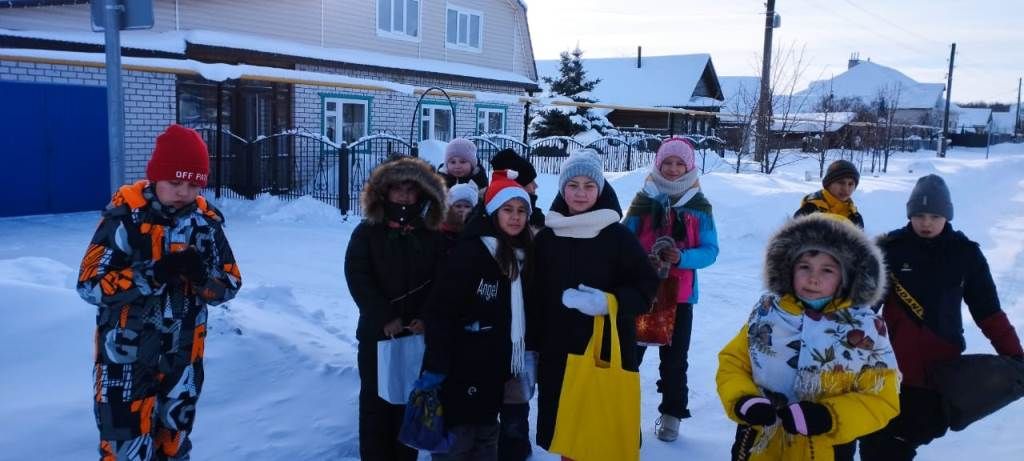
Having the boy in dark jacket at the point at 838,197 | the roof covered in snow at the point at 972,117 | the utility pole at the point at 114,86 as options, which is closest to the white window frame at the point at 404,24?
the utility pole at the point at 114,86

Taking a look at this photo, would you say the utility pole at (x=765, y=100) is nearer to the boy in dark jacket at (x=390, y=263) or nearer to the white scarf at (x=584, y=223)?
the white scarf at (x=584, y=223)

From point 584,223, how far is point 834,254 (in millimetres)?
970

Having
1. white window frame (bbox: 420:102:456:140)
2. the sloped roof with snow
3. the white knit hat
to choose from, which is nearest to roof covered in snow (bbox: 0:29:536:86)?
white window frame (bbox: 420:102:456:140)

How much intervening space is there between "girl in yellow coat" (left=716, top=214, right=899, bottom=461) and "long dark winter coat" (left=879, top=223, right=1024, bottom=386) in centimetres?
74

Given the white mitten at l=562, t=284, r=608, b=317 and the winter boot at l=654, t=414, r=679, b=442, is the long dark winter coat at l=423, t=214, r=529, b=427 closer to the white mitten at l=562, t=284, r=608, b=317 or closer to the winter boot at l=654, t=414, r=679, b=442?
the white mitten at l=562, t=284, r=608, b=317

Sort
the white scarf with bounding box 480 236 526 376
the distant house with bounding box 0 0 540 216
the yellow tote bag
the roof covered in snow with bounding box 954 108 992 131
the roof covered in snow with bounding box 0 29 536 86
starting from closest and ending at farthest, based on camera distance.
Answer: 1. the yellow tote bag
2. the white scarf with bounding box 480 236 526 376
3. the distant house with bounding box 0 0 540 216
4. the roof covered in snow with bounding box 0 29 536 86
5. the roof covered in snow with bounding box 954 108 992 131

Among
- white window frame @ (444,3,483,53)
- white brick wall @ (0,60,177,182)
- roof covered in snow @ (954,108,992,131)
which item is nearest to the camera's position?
white brick wall @ (0,60,177,182)

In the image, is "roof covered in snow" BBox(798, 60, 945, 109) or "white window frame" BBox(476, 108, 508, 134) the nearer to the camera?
"white window frame" BBox(476, 108, 508, 134)

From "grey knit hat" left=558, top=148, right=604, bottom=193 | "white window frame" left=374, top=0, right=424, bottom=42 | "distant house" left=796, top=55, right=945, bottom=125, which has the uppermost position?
"distant house" left=796, top=55, right=945, bottom=125

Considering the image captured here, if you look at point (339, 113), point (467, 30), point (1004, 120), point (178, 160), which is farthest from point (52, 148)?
point (1004, 120)

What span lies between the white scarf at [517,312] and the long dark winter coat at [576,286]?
11 centimetres

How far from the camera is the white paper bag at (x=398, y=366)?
10.0 feet

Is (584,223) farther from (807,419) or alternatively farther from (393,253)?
(807,419)

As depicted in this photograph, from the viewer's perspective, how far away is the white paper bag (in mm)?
3059
